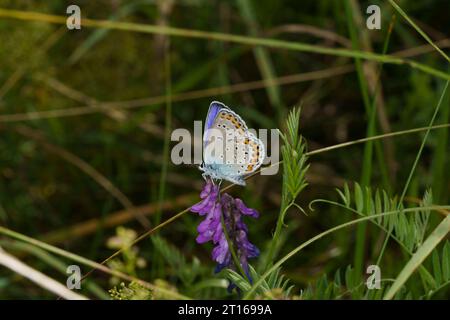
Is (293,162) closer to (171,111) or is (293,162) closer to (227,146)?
(227,146)

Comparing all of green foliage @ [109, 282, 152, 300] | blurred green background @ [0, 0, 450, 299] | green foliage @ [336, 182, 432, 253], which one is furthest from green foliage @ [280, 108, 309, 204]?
blurred green background @ [0, 0, 450, 299]

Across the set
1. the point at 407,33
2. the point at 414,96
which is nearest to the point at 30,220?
the point at 414,96

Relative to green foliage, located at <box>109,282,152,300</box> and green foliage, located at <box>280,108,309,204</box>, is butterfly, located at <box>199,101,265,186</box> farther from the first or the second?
green foliage, located at <box>109,282,152,300</box>
